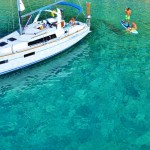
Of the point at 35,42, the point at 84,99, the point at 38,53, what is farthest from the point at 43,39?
the point at 84,99

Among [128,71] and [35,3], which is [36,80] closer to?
[128,71]

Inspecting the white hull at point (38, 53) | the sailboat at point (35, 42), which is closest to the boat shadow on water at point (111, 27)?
the sailboat at point (35, 42)

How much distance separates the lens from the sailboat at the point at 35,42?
32.2 m

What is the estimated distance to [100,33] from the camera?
4341cm

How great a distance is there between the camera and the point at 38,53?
34.2 metres

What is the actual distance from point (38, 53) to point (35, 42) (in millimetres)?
1345

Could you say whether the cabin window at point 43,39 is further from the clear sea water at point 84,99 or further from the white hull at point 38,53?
the clear sea water at point 84,99

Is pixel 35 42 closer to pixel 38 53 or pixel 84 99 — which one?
pixel 38 53

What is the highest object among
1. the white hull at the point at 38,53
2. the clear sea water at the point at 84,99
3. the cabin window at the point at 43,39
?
the cabin window at the point at 43,39

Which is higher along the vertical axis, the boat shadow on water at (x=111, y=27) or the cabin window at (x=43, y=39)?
the cabin window at (x=43, y=39)

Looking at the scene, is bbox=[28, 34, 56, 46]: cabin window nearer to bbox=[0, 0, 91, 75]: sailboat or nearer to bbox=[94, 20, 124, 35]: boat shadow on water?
bbox=[0, 0, 91, 75]: sailboat

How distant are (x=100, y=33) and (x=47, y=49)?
1153cm

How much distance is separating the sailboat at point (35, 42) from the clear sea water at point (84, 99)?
1.09m

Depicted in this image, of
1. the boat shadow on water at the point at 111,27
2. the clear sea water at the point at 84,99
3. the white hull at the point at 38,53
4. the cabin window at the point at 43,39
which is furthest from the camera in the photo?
the boat shadow on water at the point at 111,27
